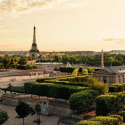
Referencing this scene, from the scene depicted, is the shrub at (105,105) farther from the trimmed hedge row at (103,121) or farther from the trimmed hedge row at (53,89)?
the trimmed hedge row at (103,121)

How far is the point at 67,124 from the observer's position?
19.9m

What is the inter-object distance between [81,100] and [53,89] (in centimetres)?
623

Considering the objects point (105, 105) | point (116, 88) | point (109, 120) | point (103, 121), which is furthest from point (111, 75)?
point (103, 121)

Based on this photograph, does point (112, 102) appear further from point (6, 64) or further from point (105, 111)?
point (6, 64)

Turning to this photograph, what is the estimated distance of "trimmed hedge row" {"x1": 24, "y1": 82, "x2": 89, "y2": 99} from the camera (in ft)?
85.2

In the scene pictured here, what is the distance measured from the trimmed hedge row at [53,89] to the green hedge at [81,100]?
2548 millimetres

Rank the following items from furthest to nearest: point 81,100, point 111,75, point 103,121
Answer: point 111,75, point 81,100, point 103,121

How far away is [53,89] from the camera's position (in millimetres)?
27281

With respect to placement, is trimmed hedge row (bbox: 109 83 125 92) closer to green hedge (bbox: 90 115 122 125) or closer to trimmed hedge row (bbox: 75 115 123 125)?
trimmed hedge row (bbox: 75 115 123 125)

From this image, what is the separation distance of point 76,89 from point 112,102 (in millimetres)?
5906

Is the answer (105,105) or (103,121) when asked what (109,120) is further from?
(105,105)

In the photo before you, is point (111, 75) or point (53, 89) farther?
point (111, 75)

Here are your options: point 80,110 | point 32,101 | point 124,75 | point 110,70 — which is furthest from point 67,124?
point 124,75

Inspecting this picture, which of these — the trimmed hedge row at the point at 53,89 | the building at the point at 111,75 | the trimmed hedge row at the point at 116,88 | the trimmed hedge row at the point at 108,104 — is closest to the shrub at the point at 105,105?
the trimmed hedge row at the point at 108,104
